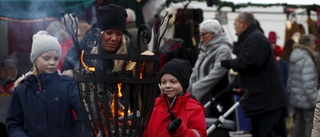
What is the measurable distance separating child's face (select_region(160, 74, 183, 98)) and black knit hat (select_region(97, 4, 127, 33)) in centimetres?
63

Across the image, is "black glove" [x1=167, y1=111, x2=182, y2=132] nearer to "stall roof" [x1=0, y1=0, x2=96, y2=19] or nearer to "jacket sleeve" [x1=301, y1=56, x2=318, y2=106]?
"stall roof" [x1=0, y1=0, x2=96, y2=19]

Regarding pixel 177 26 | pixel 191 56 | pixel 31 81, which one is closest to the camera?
pixel 31 81

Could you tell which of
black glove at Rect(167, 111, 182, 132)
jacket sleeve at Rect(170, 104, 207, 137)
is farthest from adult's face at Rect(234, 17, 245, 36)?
black glove at Rect(167, 111, 182, 132)

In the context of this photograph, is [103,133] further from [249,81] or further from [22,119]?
[249,81]

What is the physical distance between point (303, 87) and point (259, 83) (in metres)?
2.67

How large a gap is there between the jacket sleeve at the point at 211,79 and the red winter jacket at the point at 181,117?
14.3ft

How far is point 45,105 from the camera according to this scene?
5.38 meters

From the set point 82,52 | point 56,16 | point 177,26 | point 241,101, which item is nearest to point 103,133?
point 82,52

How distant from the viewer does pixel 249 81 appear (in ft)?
32.0

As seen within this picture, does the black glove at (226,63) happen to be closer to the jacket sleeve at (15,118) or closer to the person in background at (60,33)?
the person in background at (60,33)

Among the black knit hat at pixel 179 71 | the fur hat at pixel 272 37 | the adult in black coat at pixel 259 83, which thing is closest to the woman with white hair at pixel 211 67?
the adult in black coat at pixel 259 83

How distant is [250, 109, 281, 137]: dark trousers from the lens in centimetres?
955

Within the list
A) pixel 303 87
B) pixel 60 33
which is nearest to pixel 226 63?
pixel 60 33

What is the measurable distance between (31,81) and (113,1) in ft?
14.5
